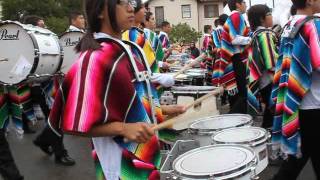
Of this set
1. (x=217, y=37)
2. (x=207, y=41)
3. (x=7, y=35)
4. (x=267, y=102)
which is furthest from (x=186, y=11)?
(x=7, y=35)

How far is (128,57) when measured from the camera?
204 centimetres

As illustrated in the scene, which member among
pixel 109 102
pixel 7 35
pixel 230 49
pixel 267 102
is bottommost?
pixel 267 102

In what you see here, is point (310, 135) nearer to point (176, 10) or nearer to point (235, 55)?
point (235, 55)

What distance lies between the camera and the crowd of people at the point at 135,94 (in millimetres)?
1937

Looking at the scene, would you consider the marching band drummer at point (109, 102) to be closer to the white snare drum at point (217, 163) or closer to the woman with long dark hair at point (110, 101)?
the woman with long dark hair at point (110, 101)

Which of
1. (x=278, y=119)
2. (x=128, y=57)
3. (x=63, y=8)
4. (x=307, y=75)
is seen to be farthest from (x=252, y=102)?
(x=63, y=8)

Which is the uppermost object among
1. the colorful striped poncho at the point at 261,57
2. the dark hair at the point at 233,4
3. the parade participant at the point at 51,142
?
the dark hair at the point at 233,4

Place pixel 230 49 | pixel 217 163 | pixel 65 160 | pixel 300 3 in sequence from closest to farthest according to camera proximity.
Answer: pixel 217 163, pixel 300 3, pixel 65 160, pixel 230 49

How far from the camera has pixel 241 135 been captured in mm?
3363

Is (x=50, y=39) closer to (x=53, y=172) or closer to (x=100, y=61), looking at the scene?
(x=53, y=172)

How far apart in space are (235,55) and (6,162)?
398 cm

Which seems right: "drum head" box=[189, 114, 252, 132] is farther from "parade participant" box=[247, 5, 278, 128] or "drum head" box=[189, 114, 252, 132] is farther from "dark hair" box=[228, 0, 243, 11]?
"dark hair" box=[228, 0, 243, 11]

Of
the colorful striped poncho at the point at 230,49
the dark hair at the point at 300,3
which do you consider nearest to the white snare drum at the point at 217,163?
the dark hair at the point at 300,3

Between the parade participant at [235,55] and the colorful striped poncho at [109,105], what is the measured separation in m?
5.15
